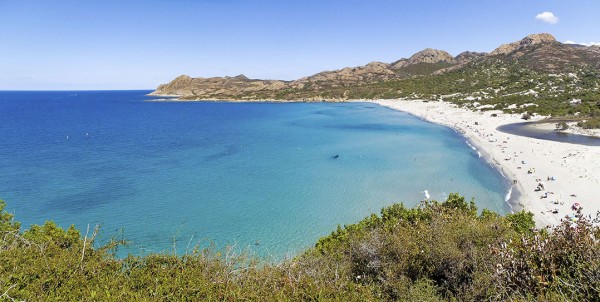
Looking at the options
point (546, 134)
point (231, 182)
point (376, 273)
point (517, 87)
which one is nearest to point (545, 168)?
point (546, 134)

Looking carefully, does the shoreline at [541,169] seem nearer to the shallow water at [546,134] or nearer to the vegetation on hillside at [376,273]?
the shallow water at [546,134]

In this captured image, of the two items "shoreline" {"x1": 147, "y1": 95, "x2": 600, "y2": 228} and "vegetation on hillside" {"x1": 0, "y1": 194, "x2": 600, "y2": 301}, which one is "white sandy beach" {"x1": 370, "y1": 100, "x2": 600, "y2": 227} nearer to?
"shoreline" {"x1": 147, "y1": 95, "x2": 600, "y2": 228}

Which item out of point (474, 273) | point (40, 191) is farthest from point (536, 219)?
point (40, 191)

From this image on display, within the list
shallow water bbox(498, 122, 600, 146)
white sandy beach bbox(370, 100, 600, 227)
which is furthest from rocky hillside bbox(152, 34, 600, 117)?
white sandy beach bbox(370, 100, 600, 227)

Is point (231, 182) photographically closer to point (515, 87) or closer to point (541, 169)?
point (541, 169)

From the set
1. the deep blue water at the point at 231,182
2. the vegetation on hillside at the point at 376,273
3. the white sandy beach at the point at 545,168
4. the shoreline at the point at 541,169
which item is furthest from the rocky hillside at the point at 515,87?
the vegetation on hillside at the point at 376,273
